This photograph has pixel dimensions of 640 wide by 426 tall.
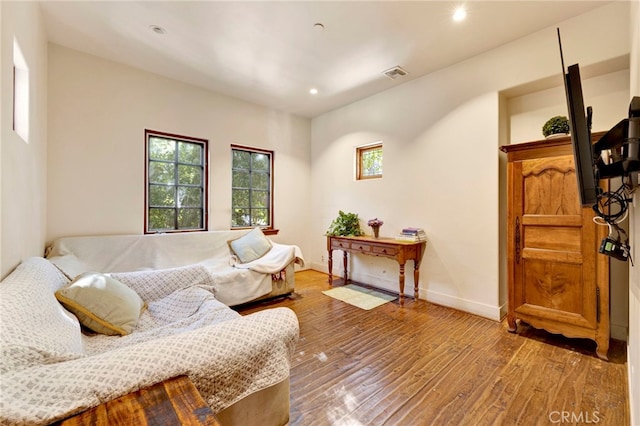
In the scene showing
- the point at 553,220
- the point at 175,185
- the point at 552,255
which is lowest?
the point at 552,255

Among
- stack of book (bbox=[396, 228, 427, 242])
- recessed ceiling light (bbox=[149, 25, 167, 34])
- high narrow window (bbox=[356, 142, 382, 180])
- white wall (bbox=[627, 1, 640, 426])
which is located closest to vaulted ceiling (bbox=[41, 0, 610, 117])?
recessed ceiling light (bbox=[149, 25, 167, 34])

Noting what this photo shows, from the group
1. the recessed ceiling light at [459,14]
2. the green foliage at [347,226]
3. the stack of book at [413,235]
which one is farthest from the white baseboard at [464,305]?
the recessed ceiling light at [459,14]

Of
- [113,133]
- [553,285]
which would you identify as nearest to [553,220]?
[553,285]

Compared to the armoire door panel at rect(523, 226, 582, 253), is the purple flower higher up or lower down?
higher up

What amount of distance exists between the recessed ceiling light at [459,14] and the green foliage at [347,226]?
2644 millimetres

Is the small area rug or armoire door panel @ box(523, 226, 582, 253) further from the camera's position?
the small area rug

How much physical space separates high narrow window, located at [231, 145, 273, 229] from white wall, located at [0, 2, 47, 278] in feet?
6.99

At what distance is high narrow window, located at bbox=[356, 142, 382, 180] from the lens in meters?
4.16

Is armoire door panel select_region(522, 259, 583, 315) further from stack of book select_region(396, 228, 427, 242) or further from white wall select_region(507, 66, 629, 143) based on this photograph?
white wall select_region(507, 66, 629, 143)

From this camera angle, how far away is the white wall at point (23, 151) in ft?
4.58

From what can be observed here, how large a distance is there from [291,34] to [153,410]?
302cm

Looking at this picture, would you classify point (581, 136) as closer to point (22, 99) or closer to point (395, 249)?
point (395, 249)

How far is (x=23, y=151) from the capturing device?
5.96 ft

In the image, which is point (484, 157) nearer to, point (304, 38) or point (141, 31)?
point (304, 38)
